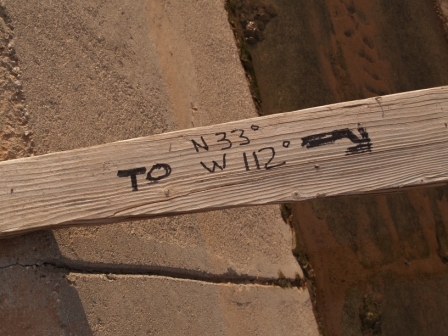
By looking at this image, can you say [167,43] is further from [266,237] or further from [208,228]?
[266,237]

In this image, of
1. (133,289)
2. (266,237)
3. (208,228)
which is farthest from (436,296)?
(133,289)

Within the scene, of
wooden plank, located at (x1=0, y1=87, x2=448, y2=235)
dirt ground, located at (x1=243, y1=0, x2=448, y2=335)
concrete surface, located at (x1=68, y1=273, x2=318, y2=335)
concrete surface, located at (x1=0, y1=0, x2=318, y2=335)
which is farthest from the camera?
dirt ground, located at (x1=243, y1=0, x2=448, y2=335)

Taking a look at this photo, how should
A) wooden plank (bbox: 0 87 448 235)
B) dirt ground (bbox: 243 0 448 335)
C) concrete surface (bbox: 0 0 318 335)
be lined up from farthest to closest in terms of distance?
dirt ground (bbox: 243 0 448 335)
concrete surface (bbox: 0 0 318 335)
wooden plank (bbox: 0 87 448 235)

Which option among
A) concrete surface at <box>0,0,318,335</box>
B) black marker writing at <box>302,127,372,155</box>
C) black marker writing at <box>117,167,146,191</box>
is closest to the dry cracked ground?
concrete surface at <box>0,0,318,335</box>

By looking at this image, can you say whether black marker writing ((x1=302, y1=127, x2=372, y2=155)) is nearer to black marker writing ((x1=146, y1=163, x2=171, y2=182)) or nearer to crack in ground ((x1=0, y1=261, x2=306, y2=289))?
black marker writing ((x1=146, y1=163, x2=171, y2=182))

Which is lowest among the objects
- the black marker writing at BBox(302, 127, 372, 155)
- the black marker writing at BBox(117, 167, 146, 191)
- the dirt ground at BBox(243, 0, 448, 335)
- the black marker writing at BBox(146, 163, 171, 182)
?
the dirt ground at BBox(243, 0, 448, 335)

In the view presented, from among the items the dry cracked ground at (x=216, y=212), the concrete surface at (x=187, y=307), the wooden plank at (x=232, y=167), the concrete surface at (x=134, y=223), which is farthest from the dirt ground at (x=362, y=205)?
the wooden plank at (x=232, y=167)

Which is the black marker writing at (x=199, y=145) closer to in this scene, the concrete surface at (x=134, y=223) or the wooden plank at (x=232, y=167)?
the wooden plank at (x=232, y=167)

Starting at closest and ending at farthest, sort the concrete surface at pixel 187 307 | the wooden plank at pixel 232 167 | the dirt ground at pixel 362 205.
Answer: the wooden plank at pixel 232 167, the concrete surface at pixel 187 307, the dirt ground at pixel 362 205
